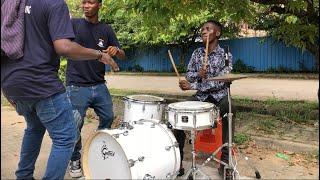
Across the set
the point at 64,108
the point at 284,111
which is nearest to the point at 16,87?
the point at 64,108

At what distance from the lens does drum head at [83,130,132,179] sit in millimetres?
3859

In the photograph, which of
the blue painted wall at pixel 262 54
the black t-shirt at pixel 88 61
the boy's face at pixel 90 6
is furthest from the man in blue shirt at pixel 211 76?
the blue painted wall at pixel 262 54

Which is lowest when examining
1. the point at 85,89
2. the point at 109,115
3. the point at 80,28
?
the point at 109,115

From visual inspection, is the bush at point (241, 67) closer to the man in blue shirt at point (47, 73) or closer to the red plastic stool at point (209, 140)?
the red plastic stool at point (209, 140)

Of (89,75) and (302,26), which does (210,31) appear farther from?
(302,26)

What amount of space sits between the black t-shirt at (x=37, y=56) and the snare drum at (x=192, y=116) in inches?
45.2

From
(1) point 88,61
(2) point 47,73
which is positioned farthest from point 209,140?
(2) point 47,73

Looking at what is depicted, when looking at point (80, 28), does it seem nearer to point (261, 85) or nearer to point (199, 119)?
point (199, 119)

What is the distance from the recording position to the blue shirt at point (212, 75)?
4863mm

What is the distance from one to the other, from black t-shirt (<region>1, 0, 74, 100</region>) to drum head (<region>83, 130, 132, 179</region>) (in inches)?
27.7

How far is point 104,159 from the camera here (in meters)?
4.04

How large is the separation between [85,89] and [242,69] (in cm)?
1539

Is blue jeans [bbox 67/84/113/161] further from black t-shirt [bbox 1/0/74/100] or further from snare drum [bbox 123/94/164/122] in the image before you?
black t-shirt [bbox 1/0/74/100]

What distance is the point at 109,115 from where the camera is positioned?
16.1 ft
